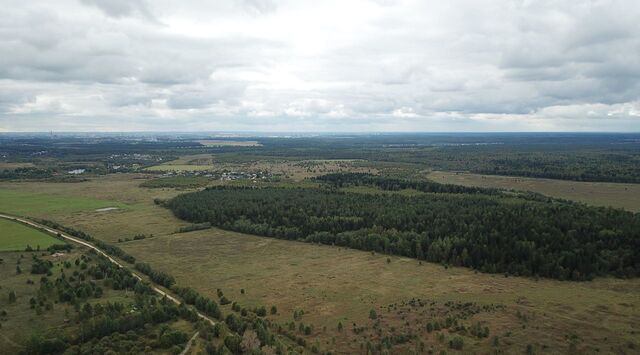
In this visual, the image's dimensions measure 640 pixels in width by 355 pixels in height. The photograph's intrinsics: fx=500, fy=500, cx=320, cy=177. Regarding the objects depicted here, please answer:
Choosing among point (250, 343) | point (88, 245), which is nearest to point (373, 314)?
point (250, 343)

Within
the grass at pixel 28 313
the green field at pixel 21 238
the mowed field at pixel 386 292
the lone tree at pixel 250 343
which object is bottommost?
the mowed field at pixel 386 292

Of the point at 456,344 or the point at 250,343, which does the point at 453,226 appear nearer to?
the point at 456,344

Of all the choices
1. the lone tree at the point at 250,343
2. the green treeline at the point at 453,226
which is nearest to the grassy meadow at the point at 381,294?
the green treeline at the point at 453,226

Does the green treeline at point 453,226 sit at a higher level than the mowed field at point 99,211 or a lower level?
higher

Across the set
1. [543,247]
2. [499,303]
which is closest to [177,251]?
[499,303]

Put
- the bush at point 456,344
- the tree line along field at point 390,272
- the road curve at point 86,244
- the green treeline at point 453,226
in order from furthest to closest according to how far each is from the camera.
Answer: the green treeline at point 453,226
the road curve at point 86,244
the tree line along field at point 390,272
the bush at point 456,344

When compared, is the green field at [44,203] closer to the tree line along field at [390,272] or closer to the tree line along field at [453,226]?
the tree line along field at [390,272]

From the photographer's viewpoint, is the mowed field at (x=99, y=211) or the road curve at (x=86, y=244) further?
the mowed field at (x=99, y=211)
